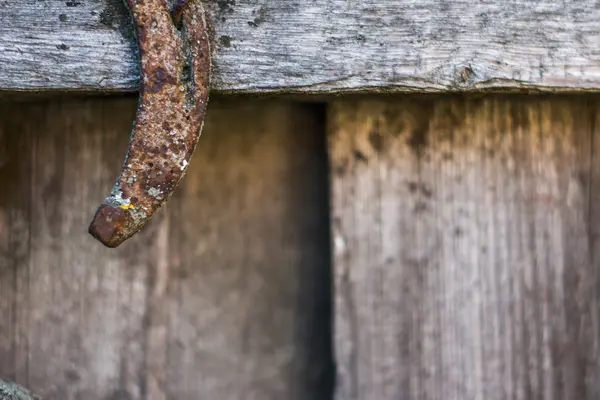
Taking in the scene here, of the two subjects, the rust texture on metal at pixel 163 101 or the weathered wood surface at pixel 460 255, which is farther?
the weathered wood surface at pixel 460 255

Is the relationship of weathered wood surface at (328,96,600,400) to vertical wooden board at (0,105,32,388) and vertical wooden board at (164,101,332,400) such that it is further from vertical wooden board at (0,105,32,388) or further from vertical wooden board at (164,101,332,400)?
vertical wooden board at (0,105,32,388)

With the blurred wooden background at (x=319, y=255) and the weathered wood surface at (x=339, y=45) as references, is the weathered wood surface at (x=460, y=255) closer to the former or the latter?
the blurred wooden background at (x=319, y=255)

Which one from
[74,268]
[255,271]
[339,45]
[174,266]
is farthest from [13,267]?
[339,45]

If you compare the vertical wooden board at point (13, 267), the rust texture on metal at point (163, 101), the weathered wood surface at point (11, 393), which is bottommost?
the weathered wood surface at point (11, 393)

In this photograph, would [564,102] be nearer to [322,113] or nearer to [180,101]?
[322,113]

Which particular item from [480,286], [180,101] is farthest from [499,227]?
[180,101]

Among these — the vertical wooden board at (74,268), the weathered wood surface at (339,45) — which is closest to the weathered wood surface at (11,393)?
the vertical wooden board at (74,268)

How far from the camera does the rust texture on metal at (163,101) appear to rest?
524 millimetres

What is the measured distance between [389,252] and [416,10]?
32 centimetres

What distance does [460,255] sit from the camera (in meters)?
0.71

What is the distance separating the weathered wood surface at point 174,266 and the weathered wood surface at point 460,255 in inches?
2.5

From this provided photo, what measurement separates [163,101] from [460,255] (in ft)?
1.48

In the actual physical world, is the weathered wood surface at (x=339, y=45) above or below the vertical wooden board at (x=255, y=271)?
above

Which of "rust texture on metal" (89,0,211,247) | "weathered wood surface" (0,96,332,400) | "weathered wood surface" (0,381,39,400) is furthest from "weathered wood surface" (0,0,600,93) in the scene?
"weathered wood surface" (0,381,39,400)
